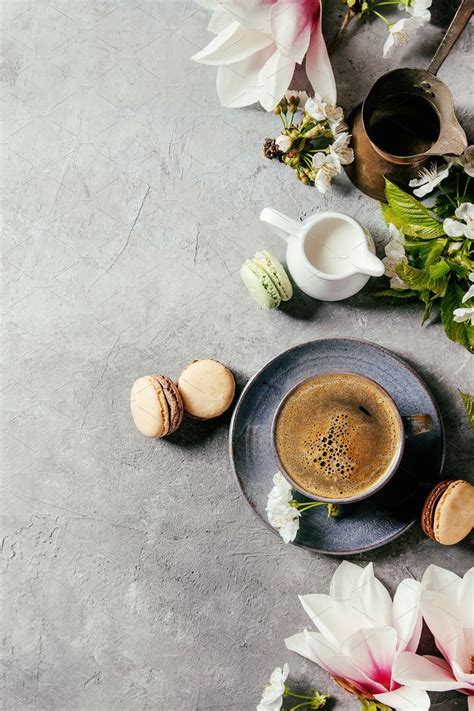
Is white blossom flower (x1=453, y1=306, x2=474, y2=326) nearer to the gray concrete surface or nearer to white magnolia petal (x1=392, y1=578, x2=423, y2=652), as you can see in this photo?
the gray concrete surface

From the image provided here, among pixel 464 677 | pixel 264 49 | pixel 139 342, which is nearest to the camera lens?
pixel 464 677

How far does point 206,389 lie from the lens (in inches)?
48.0

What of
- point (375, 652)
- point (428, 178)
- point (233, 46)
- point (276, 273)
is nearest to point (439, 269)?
point (428, 178)

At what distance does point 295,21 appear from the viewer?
114cm

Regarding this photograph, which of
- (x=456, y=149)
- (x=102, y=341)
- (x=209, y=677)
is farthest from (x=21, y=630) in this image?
(x=456, y=149)

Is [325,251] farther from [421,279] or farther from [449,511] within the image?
[449,511]

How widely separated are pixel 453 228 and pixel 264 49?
1.29 ft

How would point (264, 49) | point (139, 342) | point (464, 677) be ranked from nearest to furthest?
point (464, 677) → point (264, 49) → point (139, 342)

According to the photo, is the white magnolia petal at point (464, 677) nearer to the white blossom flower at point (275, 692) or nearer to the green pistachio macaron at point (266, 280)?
the white blossom flower at point (275, 692)

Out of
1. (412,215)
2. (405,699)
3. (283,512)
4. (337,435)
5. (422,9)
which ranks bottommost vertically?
(405,699)

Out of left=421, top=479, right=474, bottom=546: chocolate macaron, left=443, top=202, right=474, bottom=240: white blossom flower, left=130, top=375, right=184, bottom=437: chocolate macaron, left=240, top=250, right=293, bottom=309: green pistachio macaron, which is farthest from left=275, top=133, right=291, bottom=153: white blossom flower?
left=421, top=479, right=474, bottom=546: chocolate macaron

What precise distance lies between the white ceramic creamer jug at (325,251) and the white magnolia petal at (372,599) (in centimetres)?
43

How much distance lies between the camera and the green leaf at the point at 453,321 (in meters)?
1.17

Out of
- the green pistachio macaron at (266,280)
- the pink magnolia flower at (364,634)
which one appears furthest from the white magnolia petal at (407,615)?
the green pistachio macaron at (266,280)
